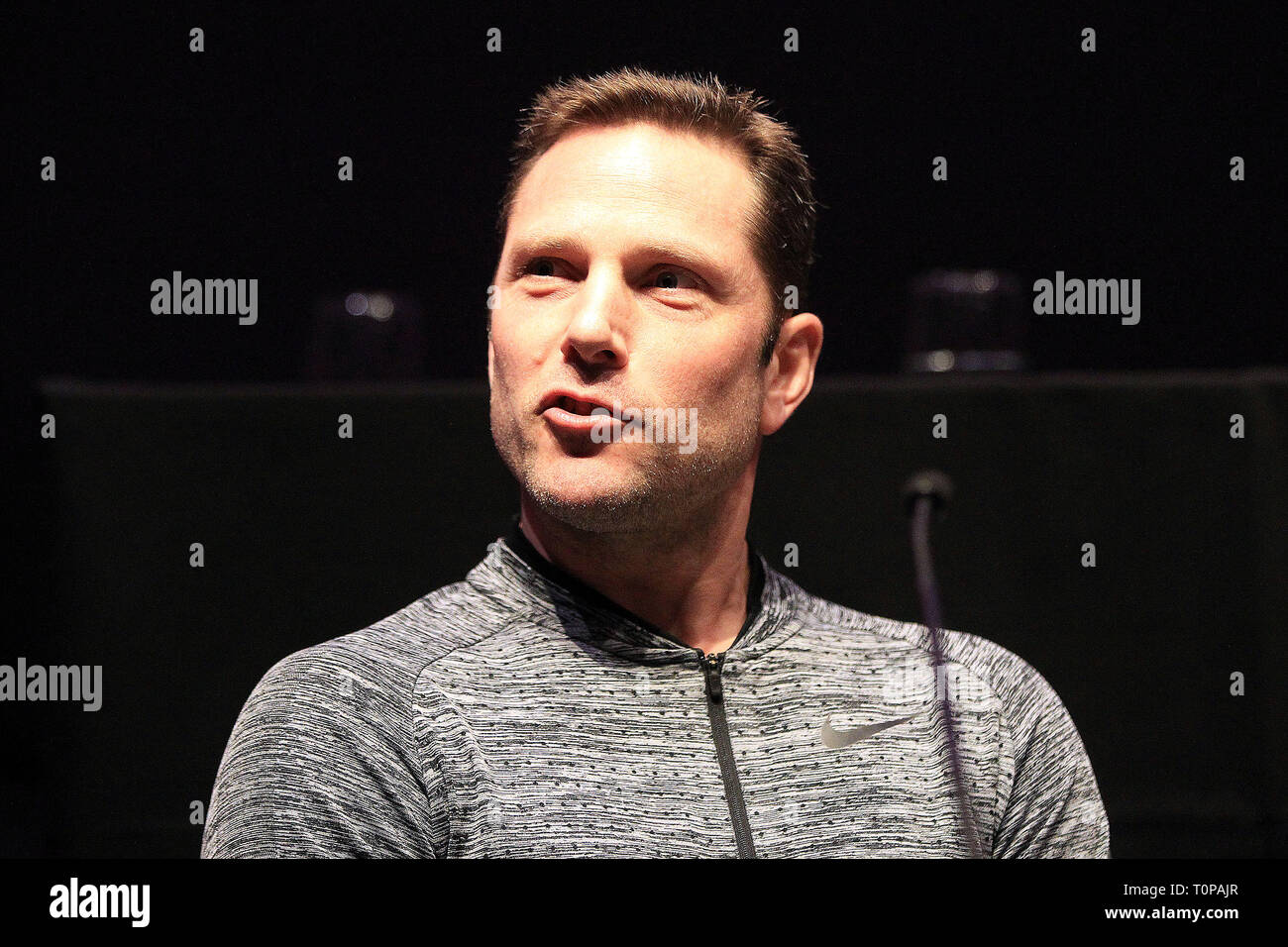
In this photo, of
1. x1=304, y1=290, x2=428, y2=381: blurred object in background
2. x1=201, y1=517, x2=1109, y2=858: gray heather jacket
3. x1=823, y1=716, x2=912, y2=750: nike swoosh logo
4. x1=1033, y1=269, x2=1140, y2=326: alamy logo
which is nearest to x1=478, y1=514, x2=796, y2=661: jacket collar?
x1=201, y1=517, x2=1109, y2=858: gray heather jacket

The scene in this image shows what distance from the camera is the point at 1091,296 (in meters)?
1.76

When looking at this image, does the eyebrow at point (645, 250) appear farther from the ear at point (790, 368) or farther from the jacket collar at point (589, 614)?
the jacket collar at point (589, 614)

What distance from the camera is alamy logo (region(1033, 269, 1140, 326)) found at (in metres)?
1.75

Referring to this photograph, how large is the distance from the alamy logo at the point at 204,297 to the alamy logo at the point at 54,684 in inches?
18.6

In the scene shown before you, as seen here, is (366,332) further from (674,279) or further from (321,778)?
(321,778)

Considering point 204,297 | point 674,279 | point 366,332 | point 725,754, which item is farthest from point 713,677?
point 204,297

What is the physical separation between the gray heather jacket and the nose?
247mm

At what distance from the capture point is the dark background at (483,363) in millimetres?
1670

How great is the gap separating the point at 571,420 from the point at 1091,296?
2.66 ft

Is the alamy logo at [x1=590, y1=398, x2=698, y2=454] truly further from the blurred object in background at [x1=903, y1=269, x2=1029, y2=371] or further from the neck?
the blurred object in background at [x1=903, y1=269, x2=1029, y2=371]

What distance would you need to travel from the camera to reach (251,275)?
5.51 feet
